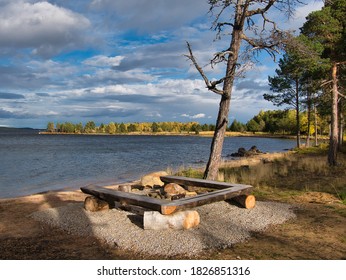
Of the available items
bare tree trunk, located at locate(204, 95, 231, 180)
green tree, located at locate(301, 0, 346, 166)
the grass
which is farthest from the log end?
green tree, located at locate(301, 0, 346, 166)

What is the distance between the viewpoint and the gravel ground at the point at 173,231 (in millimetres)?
5688

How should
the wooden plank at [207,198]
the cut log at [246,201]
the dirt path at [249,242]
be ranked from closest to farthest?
1. the dirt path at [249,242]
2. the wooden plank at [207,198]
3. the cut log at [246,201]

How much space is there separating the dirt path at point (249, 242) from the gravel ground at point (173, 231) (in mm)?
214

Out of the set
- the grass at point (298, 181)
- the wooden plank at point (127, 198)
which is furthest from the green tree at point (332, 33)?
the wooden plank at point (127, 198)

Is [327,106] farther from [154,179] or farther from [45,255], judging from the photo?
[45,255]

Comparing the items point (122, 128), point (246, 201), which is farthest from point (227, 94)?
point (122, 128)

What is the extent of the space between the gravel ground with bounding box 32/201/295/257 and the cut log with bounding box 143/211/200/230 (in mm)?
118

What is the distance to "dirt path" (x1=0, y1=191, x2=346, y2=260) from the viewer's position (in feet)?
17.4

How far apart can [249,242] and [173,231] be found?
4.74 ft

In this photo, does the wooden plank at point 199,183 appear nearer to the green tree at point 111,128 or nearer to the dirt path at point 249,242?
the dirt path at point 249,242

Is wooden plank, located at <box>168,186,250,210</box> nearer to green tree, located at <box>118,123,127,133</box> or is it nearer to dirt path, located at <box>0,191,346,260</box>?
dirt path, located at <box>0,191,346,260</box>

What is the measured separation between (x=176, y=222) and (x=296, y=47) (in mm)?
8129

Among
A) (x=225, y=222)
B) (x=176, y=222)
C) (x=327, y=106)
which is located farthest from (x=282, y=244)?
(x=327, y=106)

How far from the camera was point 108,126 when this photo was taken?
574 feet
